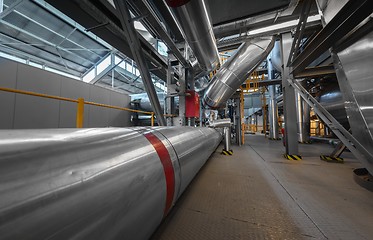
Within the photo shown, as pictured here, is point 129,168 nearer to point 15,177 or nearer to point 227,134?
point 15,177

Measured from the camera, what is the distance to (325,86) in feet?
13.8

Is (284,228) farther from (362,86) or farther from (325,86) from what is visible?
(325,86)

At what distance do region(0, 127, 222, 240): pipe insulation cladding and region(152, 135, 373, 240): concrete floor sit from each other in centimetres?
48

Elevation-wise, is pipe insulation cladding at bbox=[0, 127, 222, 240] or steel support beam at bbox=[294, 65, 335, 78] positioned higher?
steel support beam at bbox=[294, 65, 335, 78]

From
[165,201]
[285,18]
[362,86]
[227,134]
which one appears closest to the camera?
[165,201]

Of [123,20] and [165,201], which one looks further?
[123,20]

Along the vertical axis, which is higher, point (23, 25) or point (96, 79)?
point (23, 25)

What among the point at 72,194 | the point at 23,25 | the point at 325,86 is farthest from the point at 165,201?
the point at 23,25

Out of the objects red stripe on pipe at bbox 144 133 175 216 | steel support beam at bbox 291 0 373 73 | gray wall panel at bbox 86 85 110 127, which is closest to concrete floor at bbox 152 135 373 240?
red stripe on pipe at bbox 144 133 175 216

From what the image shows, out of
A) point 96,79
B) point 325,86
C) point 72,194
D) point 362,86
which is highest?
point 96,79

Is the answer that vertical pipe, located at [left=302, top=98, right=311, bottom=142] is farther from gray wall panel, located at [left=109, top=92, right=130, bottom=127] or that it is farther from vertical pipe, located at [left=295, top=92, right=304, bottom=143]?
gray wall panel, located at [left=109, top=92, right=130, bottom=127]

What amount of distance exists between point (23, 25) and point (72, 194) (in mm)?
6396

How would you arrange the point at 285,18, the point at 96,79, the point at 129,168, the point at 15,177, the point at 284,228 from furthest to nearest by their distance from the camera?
the point at 96,79, the point at 285,18, the point at 284,228, the point at 129,168, the point at 15,177

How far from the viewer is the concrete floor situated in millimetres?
918
